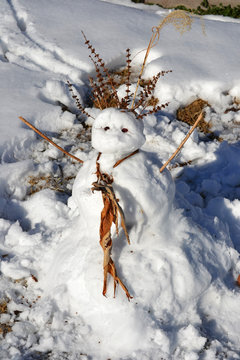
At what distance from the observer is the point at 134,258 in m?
2.57

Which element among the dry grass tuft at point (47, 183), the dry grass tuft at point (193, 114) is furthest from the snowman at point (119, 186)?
the dry grass tuft at point (193, 114)

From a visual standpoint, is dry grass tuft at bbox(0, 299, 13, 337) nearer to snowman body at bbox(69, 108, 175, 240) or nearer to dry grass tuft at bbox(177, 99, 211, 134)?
snowman body at bbox(69, 108, 175, 240)

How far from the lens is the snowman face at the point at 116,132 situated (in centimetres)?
226

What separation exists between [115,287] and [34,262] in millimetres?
794

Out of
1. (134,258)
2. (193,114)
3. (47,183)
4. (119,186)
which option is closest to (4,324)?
(134,258)

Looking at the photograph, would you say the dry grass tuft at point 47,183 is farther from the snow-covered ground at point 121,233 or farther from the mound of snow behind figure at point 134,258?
the mound of snow behind figure at point 134,258

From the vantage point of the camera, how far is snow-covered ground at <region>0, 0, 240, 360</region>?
2.50 m

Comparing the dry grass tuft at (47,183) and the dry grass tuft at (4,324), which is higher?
the dry grass tuft at (47,183)

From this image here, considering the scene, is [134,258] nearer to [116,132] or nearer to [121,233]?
[121,233]

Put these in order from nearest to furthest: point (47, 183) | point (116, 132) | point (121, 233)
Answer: point (116, 132), point (121, 233), point (47, 183)

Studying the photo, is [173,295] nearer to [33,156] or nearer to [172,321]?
[172,321]

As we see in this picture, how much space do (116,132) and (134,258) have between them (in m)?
0.80

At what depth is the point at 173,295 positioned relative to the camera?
2582mm

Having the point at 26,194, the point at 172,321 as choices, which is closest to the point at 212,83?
the point at 26,194
